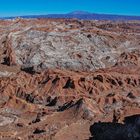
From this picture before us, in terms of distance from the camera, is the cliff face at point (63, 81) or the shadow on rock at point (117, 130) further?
the cliff face at point (63, 81)

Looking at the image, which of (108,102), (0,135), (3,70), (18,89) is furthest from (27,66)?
(0,135)

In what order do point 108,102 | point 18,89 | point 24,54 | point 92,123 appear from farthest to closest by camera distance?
point 24,54, point 18,89, point 108,102, point 92,123

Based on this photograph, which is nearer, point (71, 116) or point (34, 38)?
point (71, 116)

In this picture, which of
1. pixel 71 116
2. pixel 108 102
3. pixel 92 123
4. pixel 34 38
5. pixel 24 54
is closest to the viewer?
pixel 92 123

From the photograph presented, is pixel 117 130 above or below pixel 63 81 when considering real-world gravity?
above

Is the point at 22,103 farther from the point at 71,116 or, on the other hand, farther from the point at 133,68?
the point at 133,68

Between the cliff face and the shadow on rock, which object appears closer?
the shadow on rock

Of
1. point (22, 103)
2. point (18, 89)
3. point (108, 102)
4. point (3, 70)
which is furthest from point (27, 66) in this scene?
point (108, 102)

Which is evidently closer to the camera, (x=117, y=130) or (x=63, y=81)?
(x=117, y=130)
